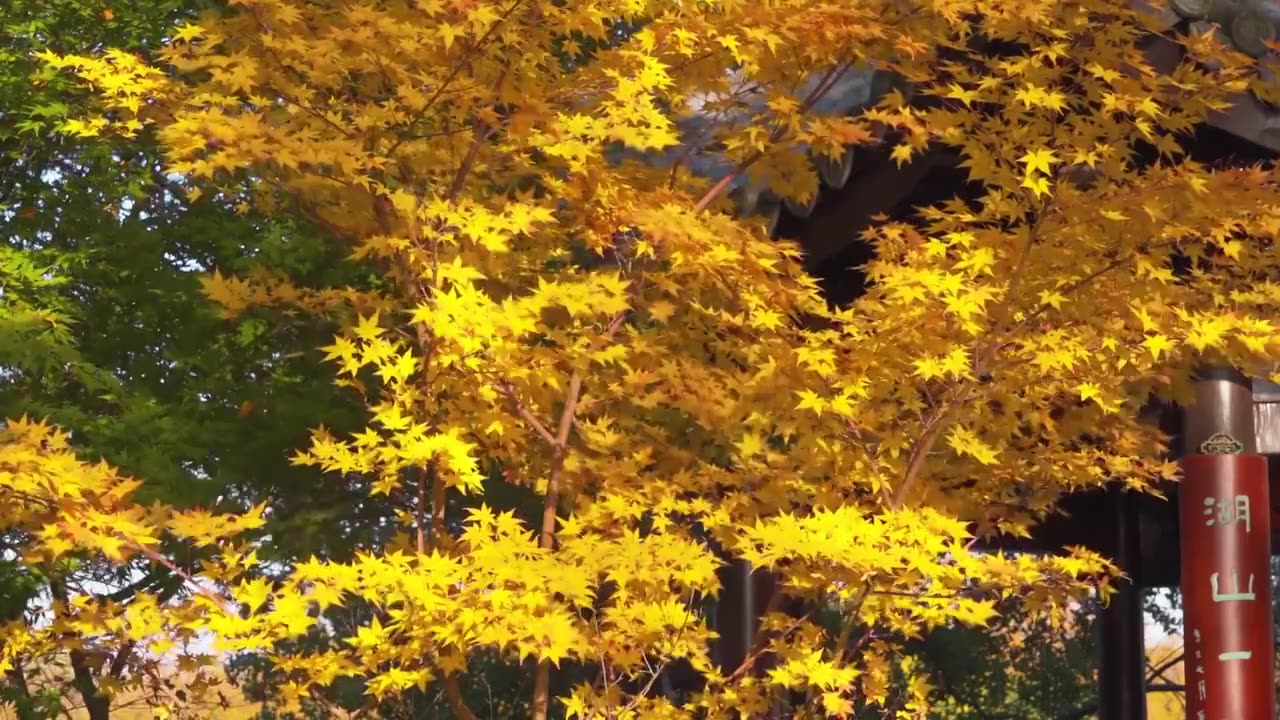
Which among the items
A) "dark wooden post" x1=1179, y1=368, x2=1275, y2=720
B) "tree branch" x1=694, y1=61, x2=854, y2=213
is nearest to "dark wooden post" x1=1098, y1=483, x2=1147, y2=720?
"dark wooden post" x1=1179, y1=368, x2=1275, y2=720

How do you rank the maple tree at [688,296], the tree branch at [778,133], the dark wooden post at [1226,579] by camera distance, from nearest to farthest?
1. the maple tree at [688,296]
2. the tree branch at [778,133]
3. the dark wooden post at [1226,579]

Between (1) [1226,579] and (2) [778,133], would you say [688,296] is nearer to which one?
(2) [778,133]

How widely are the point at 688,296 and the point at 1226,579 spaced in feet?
7.95

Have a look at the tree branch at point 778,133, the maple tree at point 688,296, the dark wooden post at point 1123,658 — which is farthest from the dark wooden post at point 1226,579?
the dark wooden post at point 1123,658

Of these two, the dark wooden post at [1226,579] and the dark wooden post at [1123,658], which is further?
the dark wooden post at [1123,658]

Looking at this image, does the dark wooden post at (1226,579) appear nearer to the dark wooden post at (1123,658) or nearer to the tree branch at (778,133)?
the tree branch at (778,133)

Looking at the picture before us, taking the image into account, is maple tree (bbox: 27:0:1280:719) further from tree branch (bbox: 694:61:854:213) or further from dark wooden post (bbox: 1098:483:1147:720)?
dark wooden post (bbox: 1098:483:1147:720)

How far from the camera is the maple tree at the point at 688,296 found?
526cm

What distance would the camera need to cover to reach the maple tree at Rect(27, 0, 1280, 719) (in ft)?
17.3

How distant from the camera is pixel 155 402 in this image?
1075cm

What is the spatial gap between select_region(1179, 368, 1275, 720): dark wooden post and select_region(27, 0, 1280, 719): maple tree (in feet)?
1.77

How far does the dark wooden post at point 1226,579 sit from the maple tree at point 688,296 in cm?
54

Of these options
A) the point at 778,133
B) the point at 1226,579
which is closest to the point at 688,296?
the point at 778,133

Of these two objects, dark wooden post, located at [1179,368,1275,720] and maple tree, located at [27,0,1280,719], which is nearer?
maple tree, located at [27,0,1280,719]
